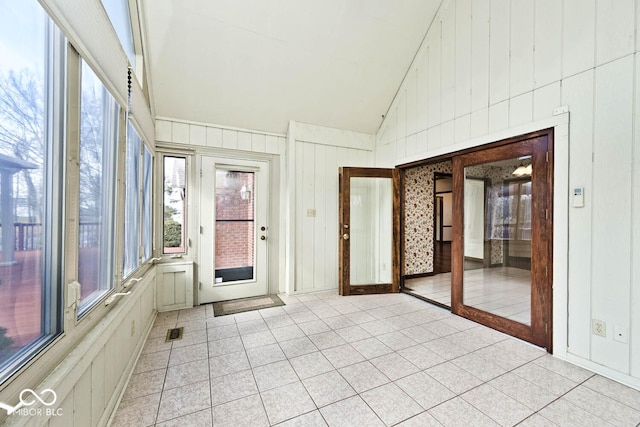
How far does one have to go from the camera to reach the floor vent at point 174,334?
281cm

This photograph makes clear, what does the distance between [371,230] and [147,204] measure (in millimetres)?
3378

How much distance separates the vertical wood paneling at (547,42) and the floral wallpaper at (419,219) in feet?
9.10

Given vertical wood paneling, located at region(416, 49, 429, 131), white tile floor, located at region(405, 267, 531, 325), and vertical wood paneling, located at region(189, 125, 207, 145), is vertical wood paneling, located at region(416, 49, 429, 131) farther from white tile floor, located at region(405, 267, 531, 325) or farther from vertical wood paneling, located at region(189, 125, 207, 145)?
vertical wood paneling, located at region(189, 125, 207, 145)

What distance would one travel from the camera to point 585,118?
2301 millimetres

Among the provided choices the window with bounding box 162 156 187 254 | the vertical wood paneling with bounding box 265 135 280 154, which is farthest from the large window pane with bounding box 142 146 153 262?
the vertical wood paneling with bounding box 265 135 280 154

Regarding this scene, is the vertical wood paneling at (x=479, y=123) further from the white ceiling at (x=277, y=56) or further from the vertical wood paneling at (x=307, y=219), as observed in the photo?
the vertical wood paneling at (x=307, y=219)

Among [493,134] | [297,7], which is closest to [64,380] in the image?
[297,7]

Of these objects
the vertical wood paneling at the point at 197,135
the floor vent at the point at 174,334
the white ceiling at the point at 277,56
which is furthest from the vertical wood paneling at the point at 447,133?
the floor vent at the point at 174,334

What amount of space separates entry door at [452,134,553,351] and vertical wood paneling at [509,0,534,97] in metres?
0.59

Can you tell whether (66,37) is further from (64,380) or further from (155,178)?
(155,178)

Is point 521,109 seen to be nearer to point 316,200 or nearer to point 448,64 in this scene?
point 448,64

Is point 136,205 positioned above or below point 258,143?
→ below

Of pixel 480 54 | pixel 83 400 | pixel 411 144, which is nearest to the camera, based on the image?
pixel 83 400

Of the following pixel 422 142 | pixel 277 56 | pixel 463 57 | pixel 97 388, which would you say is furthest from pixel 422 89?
pixel 97 388
